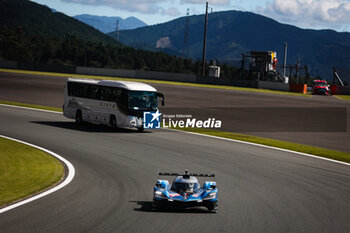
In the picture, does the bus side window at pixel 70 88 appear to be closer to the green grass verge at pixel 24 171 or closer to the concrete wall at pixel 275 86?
the green grass verge at pixel 24 171

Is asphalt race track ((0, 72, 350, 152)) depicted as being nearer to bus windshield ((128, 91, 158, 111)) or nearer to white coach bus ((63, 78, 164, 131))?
bus windshield ((128, 91, 158, 111))

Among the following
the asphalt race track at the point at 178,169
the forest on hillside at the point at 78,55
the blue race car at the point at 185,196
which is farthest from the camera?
the forest on hillside at the point at 78,55

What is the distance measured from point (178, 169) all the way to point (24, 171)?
191 inches

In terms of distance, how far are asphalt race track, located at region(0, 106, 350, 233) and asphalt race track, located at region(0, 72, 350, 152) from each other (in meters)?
6.55

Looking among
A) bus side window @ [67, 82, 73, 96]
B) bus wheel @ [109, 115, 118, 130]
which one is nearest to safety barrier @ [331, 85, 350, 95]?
bus side window @ [67, 82, 73, 96]

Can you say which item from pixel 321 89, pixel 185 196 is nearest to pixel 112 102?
pixel 185 196

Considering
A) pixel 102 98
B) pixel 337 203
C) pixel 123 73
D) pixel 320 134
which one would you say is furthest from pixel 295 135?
pixel 123 73

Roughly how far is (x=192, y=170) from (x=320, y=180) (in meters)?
4.02

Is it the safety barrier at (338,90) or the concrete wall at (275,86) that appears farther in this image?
the safety barrier at (338,90)

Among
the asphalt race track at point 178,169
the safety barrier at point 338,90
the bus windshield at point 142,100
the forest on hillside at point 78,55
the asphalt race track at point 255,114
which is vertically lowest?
the asphalt race track at point 255,114

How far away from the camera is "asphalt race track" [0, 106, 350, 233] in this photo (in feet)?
34.2

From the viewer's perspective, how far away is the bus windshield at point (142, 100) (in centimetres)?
2816

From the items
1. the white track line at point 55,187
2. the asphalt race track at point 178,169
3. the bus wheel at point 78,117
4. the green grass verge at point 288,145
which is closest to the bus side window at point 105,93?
the bus wheel at point 78,117

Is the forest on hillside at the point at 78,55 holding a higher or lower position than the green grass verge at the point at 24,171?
higher
